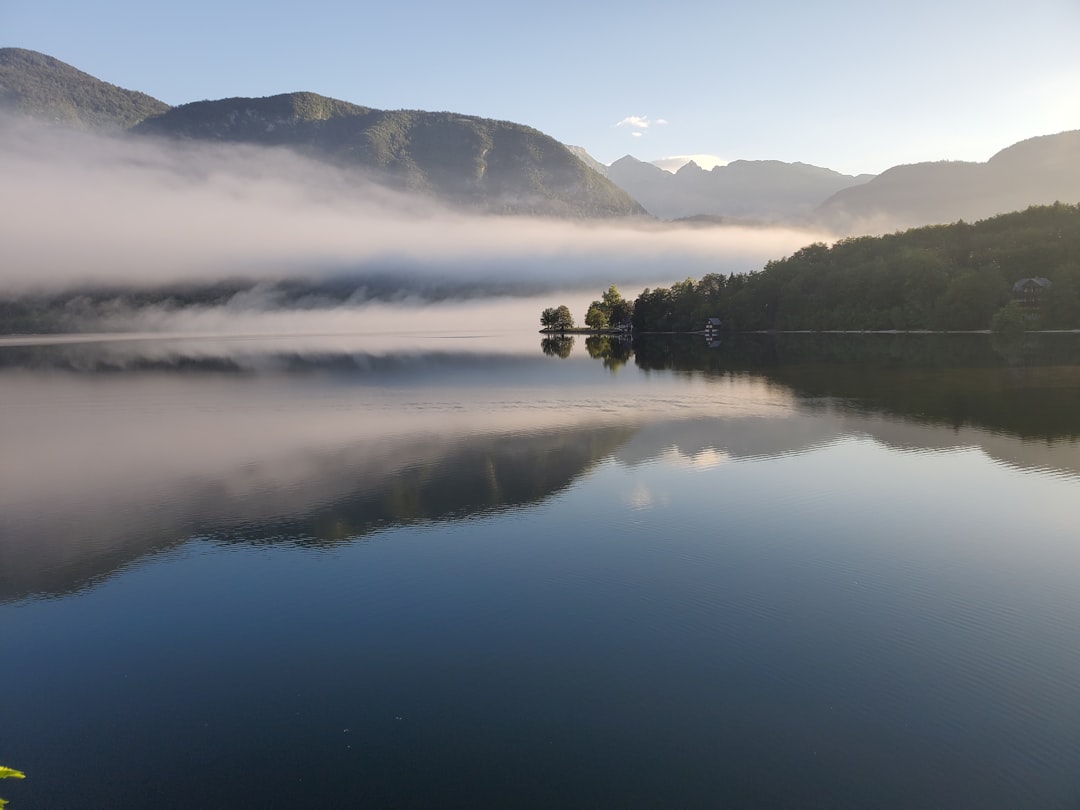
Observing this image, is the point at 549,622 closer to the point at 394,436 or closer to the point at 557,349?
the point at 394,436

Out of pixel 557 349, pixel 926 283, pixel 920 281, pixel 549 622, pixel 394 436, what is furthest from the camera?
pixel 557 349

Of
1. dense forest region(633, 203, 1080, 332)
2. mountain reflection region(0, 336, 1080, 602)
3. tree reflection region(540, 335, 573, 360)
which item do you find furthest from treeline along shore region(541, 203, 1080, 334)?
mountain reflection region(0, 336, 1080, 602)

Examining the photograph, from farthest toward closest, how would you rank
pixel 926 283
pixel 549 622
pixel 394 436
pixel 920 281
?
pixel 920 281 < pixel 926 283 < pixel 394 436 < pixel 549 622

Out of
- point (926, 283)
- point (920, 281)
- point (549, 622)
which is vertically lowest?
point (549, 622)

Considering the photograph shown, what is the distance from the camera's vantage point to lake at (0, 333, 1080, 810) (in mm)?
10062

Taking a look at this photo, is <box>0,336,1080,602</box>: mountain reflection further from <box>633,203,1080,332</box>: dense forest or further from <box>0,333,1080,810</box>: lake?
<box>633,203,1080,332</box>: dense forest

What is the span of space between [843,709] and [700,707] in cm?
235

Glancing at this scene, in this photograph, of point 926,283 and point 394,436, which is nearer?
Result: point 394,436

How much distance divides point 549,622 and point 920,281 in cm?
14028

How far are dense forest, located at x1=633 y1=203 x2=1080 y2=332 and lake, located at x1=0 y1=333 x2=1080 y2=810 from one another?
10388 centimetres

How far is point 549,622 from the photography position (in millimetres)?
14781

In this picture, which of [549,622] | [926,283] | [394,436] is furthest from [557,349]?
[549,622]

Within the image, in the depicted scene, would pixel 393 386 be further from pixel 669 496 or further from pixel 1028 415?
pixel 1028 415

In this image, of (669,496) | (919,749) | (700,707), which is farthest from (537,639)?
(669,496)
